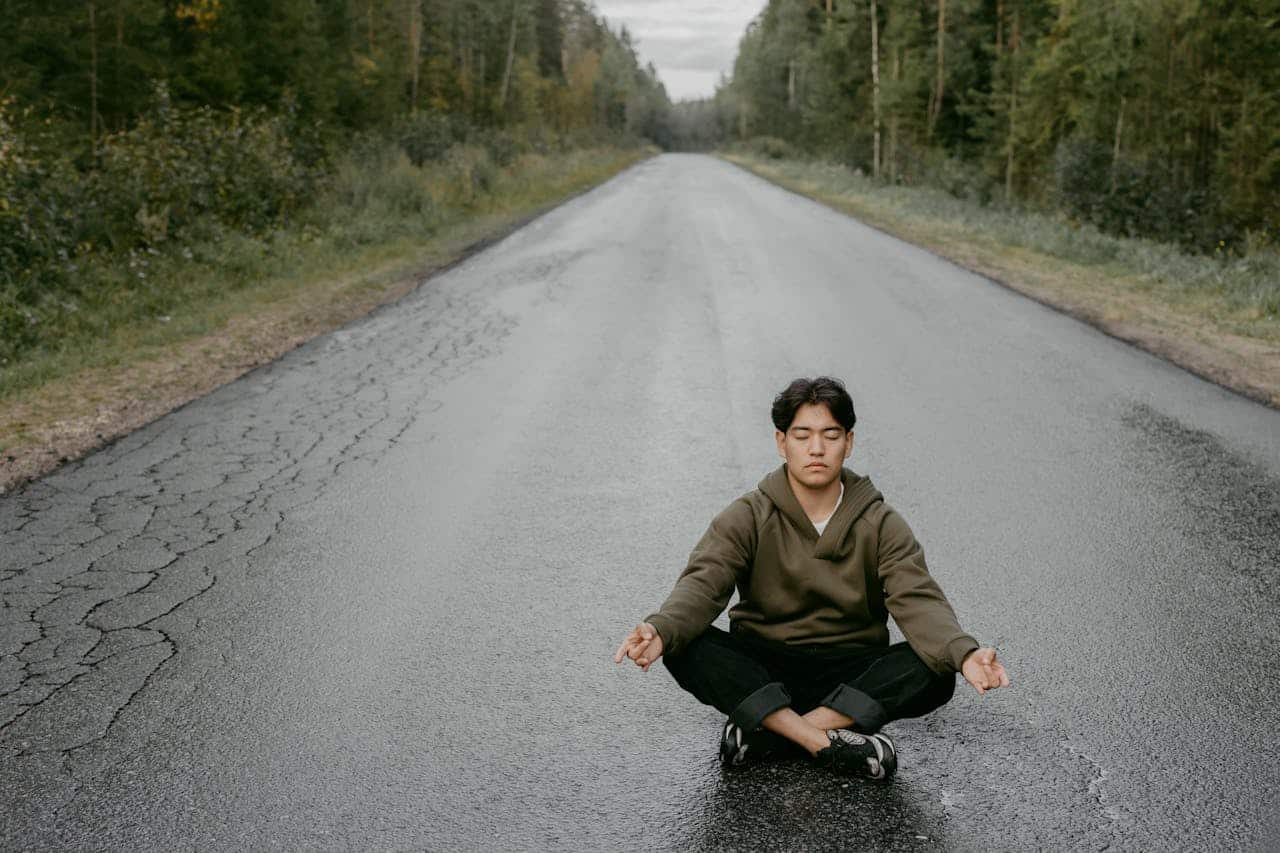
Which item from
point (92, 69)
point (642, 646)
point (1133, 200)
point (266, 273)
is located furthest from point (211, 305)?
point (1133, 200)

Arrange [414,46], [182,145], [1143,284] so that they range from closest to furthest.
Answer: [1143,284]
[182,145]
[414,46]

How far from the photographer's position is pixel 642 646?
2.85 metres

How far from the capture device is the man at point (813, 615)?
302cm

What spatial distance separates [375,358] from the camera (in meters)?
9.34

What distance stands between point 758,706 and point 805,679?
1.07 feet

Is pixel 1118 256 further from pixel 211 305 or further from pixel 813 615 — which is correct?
pixel 813 615

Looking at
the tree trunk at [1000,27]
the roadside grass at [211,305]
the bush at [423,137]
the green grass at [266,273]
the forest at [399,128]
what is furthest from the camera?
the tree trunk at [1000,27]

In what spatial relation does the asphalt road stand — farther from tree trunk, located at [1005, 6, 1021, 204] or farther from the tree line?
tree trunk, located at [1005, 6, 1021, 204]

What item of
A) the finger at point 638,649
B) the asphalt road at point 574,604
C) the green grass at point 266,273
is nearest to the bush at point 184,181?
the green grass at point 266,273

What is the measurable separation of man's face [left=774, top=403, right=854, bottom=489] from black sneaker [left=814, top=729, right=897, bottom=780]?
73cm

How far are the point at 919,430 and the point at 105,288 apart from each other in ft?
29.2

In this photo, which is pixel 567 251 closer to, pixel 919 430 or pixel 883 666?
pixel 919 430

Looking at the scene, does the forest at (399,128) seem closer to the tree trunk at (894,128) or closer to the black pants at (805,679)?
the tree trunk at (894,128)

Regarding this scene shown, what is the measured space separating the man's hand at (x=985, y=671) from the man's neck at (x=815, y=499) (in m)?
0.68
